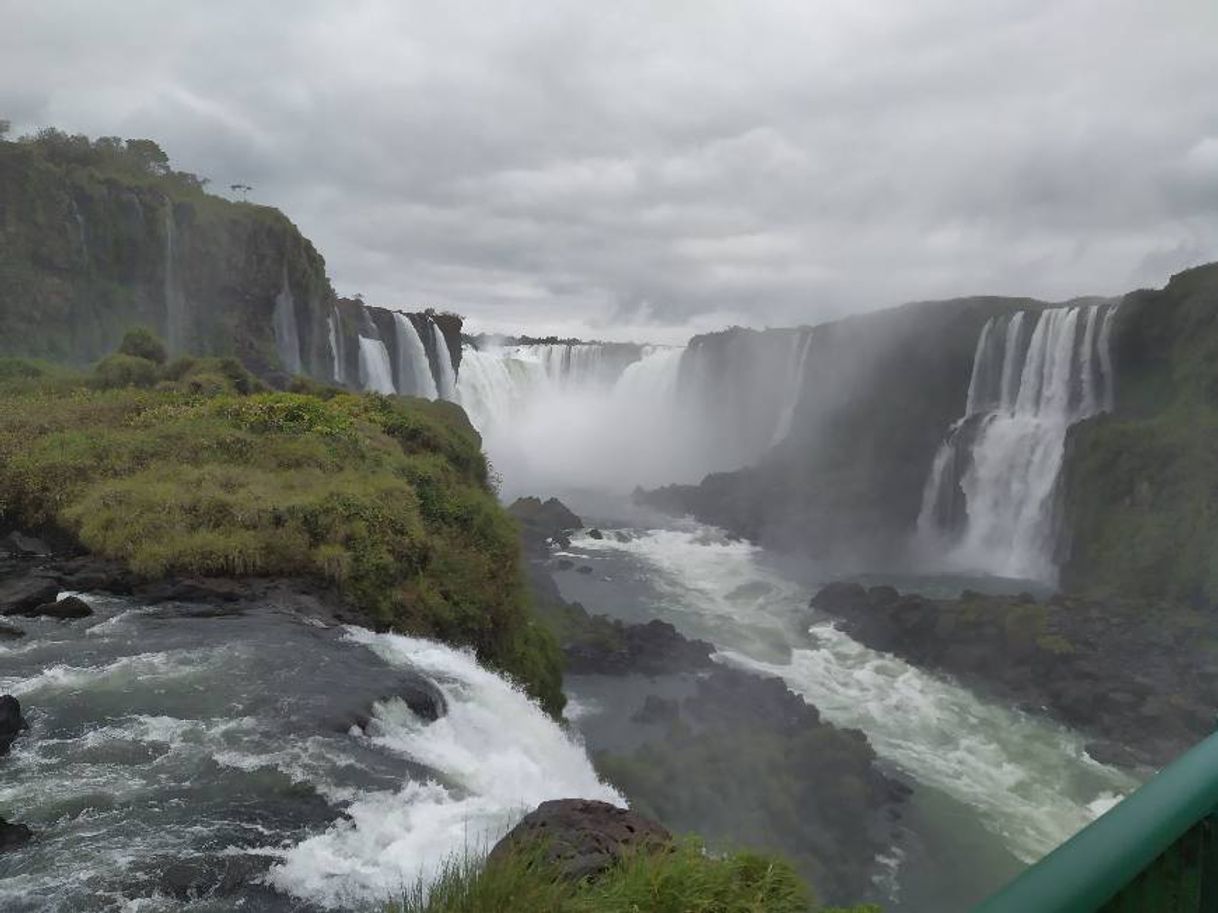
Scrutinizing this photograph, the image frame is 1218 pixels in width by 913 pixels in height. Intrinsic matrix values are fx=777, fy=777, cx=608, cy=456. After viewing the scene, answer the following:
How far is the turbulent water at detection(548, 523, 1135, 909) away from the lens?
18.1 m

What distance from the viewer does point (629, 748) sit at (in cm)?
→ 1928

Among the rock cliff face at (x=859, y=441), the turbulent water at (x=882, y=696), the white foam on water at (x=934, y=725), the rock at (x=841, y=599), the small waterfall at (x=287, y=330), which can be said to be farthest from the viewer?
the rock cliff face at (x=859, y=441)

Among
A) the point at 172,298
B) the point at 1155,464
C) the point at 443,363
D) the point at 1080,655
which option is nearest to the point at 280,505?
the point at 1080,655

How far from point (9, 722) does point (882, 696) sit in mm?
22275

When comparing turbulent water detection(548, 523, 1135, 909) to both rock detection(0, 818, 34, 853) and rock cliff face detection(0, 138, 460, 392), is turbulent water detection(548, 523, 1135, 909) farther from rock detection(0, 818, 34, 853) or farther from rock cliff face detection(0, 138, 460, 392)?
rock cliff face detection(0, 138, 460, 392)

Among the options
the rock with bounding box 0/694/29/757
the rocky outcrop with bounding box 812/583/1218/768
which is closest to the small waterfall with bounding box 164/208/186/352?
the rocky outcrop with bounding box 812/583/1218/768

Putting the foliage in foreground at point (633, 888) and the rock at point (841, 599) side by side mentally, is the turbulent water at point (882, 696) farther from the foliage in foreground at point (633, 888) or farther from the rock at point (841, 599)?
the foliage in foreground at point (633, 888)

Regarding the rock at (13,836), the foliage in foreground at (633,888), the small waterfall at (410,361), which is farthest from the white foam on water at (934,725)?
the small waterfall at (410,361)

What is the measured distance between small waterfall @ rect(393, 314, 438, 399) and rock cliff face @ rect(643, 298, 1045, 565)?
18.6 meters

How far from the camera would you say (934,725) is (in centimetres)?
2209

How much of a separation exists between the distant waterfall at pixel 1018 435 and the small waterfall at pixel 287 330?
38.8 m

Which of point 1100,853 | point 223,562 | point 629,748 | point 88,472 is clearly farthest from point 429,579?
point 1100,853

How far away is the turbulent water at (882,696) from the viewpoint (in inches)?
713

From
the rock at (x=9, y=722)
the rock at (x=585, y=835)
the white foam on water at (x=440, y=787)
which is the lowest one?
the white foam on water at (x=440, y=787)
